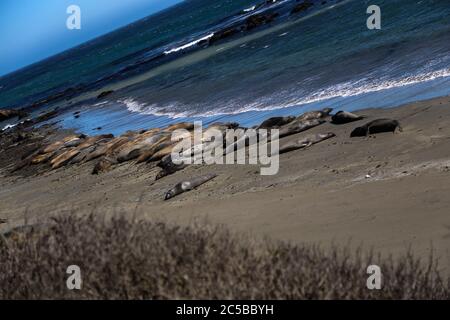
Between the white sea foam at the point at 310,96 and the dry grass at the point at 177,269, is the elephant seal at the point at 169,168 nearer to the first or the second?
the white sea foam at the point at 310,96

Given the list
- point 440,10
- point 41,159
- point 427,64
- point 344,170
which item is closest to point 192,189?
point 344,170

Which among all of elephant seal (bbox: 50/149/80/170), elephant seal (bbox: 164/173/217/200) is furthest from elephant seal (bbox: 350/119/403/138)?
elephant seal (bbox: 50/149/80/170)

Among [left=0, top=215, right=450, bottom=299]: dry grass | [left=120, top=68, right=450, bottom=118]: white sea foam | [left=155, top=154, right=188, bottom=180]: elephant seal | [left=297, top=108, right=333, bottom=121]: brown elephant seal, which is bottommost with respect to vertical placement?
[left=155, top=154, right=188, bottom=180]: elephant seal

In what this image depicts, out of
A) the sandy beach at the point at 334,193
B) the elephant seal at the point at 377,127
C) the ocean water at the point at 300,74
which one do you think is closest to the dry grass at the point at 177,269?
the sandy beach at the point at 334,193

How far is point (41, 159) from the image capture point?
69.9 ft

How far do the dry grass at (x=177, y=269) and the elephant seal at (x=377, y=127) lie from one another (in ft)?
22.6

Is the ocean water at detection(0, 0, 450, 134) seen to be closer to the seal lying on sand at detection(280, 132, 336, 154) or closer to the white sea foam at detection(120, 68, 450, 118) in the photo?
the white sea foam at detection(120, 68, 450, 118)

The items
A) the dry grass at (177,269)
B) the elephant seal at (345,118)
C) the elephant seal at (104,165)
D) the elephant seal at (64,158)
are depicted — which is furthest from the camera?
the elephant seal at (64,158)

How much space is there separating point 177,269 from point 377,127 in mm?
8135

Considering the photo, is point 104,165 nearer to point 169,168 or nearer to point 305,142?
point 169,168

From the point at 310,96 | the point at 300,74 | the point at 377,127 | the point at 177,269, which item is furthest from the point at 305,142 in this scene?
the point at 300,74

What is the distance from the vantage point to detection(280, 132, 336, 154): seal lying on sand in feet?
39.2

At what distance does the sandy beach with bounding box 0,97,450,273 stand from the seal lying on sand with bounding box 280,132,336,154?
23 cm

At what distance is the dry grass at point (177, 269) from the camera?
3508 mm
